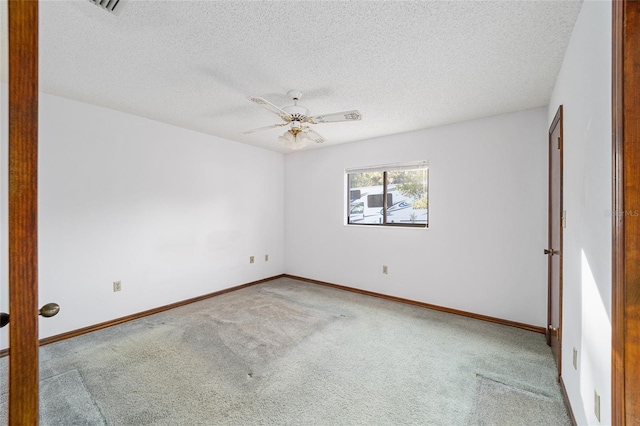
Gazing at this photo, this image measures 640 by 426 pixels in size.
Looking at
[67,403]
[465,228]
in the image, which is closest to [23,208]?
[67,403]

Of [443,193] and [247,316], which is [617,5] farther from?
[247,316]

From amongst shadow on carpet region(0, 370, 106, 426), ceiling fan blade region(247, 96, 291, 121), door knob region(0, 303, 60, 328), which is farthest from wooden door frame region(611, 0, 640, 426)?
shadow on carpet region(0, 370, 106, 426)

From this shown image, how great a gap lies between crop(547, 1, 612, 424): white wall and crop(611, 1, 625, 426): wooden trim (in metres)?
0.08

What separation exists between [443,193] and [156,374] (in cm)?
345

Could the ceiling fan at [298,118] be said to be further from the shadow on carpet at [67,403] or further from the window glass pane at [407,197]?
the shadow on carpet at [67,403]

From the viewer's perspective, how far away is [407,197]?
3902 mm

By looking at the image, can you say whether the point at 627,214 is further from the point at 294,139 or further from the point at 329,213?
the point at 329,213

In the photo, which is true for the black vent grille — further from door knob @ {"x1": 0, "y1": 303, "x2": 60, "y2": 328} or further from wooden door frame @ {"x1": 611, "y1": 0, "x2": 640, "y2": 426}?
wooden door frame @ {"x1": 611, "y1": 0, "x2": 640, "y2": 426}

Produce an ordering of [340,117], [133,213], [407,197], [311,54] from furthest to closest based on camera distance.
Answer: [407,197]
[133,213]
[340,117]
[311,54]

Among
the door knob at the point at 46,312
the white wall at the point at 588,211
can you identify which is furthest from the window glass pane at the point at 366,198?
the door knob at the point at 46,312

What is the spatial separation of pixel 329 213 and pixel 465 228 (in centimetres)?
203

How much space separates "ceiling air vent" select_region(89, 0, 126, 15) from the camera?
4.84 ft

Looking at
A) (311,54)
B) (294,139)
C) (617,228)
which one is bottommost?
(617,228)

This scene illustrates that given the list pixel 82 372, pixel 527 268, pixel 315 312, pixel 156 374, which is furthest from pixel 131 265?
pixel 527 268
